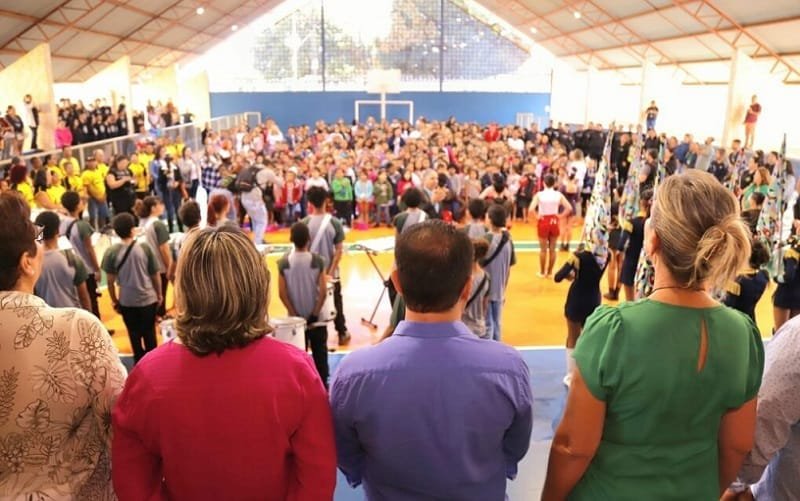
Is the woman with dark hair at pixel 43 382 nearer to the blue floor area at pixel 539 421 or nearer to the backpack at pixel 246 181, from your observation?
the blue floor area at pixel 539 421

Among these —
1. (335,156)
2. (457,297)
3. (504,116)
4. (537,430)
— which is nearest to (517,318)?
(537,430)

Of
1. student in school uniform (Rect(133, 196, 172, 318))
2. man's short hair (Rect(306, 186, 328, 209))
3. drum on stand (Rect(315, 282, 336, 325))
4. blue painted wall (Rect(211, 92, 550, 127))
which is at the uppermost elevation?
blue painted wall (Rect(211, 92, 550, 127))

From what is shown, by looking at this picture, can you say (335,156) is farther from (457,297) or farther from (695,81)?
(695,81)

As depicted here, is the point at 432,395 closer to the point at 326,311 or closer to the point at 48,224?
the point at 326,311

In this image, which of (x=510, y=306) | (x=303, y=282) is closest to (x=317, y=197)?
(x=303, y=282)

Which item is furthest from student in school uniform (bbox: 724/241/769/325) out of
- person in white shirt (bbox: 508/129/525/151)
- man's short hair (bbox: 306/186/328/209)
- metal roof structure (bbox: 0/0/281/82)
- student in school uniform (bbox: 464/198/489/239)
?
metal roof structure (bbox: 0/0/281/82)

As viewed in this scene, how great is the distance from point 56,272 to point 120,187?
21.1 ft

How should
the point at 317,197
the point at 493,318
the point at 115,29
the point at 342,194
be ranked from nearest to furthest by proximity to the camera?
the point at 493,318 < the point at 317,197 < the point at 342,194 < the point at 115,29

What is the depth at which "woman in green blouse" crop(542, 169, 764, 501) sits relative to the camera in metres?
1.61

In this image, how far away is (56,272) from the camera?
169 inches

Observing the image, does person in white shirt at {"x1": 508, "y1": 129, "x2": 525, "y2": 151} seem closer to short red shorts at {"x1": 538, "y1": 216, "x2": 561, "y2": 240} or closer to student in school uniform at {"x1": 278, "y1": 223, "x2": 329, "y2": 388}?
short red shorts at {"x1": 538, "y1": 216, "x2": 561, "y2": 240}

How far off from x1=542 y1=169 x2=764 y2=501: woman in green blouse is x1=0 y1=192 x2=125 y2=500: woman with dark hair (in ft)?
4.30

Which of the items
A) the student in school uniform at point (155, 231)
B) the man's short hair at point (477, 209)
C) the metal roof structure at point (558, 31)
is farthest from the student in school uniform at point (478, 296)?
the metal roof structure at point (558, 31)

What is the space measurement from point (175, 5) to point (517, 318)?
19.4 meters
